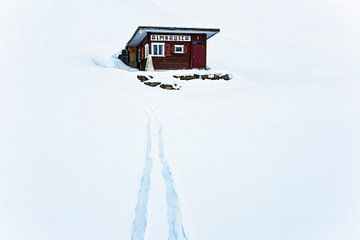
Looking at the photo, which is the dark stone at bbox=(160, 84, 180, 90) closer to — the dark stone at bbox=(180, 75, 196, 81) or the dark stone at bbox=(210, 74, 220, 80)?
the dark stone at bbox=(180, 75, 196, 81)

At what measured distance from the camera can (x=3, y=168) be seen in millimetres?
5836

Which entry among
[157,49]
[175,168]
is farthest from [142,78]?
[175,168]

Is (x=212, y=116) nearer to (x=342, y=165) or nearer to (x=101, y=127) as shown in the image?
(x=101, y=127)

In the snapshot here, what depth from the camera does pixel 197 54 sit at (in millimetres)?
24094

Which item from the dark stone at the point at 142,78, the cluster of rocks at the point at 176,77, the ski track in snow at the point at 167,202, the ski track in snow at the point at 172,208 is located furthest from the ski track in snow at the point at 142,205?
the dark stone at the point at 142,78

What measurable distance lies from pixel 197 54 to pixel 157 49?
285 centimetres

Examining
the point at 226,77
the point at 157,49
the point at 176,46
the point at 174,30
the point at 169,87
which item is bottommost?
the point at 169,87

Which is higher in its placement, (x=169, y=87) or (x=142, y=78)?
(x=142, y=78)

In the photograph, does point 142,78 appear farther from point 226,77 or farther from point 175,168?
point 175,168

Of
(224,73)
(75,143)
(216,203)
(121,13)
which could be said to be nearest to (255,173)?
(216,203)

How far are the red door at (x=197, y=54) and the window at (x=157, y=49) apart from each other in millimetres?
2126

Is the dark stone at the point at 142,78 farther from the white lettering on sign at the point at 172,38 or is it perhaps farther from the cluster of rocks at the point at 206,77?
the white lettering on sign at the point at 172,38

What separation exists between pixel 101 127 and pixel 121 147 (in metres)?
2.17

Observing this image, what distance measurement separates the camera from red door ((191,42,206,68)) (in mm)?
23984
